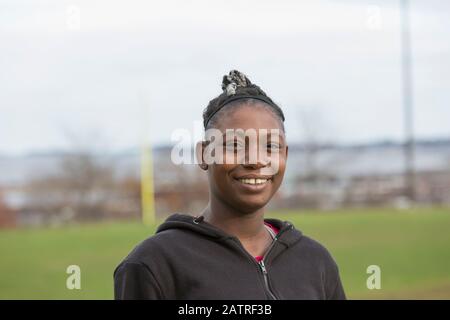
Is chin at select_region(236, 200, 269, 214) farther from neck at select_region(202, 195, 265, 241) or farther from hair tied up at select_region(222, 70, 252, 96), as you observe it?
hair tied up at select_region(222, 70, 252, 96)

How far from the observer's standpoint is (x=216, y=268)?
6.37ft

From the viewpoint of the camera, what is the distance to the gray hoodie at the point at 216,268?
6.20 ft

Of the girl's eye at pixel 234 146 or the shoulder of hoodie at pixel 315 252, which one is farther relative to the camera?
the shoulder of hoodie at pixel 315 252

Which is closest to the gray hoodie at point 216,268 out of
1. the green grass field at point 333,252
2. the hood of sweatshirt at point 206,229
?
the hood of sweatshirt at point 206,229

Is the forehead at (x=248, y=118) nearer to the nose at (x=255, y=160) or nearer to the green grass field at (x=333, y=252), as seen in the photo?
the nose at (x=255, y=160)

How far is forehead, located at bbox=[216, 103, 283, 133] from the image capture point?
6.44 feet

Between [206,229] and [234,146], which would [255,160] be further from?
[206,229]

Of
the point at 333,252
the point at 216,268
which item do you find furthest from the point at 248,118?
the point at 333,252

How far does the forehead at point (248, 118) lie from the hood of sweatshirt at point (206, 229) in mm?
233

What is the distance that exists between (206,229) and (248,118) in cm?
28

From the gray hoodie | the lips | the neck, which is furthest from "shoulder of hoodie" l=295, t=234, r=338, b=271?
the lips
